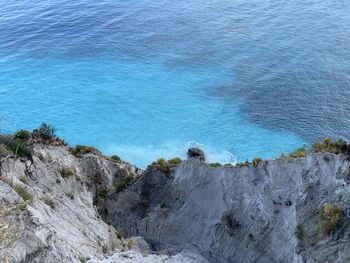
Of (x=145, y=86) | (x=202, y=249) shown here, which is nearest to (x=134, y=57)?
(x=145, y=86)

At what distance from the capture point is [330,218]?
15719 mm

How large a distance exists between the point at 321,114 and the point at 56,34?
45640mm

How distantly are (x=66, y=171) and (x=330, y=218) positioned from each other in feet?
53.5

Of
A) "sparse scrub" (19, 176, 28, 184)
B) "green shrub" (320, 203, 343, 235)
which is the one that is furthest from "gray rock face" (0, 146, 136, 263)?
"green shrub" (320, 203, 343, 235)

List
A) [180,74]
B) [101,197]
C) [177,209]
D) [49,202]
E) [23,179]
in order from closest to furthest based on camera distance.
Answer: [49,202]
[23,179]
[177,209]
[101,197]
[180,74]

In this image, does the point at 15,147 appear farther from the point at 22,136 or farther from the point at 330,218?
the point at 330,218

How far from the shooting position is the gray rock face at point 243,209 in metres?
16.7

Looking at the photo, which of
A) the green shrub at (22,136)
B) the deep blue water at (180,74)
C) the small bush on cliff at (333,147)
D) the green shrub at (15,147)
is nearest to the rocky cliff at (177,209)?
the green shrub at (15,147)

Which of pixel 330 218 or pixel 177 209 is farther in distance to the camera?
pixel 177 209

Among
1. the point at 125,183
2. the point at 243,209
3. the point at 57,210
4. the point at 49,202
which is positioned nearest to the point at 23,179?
the point at 49,202

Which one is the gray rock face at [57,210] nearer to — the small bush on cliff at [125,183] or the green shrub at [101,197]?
the green shrub at [101,197]

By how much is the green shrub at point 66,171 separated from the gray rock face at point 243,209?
3.17 meters

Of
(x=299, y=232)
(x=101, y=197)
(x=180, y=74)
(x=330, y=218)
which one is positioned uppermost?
(x=330, y=218)

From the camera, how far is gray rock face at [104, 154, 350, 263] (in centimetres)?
1673
